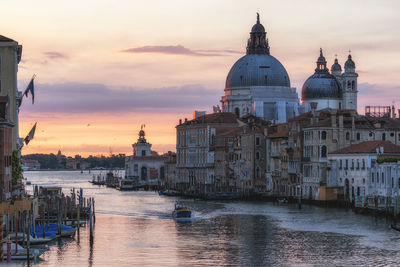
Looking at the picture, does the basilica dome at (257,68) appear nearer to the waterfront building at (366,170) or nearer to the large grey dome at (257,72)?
the large grey dome at (257,72)

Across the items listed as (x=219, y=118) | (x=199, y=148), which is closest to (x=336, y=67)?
(x=219, y=118)

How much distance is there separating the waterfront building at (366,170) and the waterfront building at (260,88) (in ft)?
175

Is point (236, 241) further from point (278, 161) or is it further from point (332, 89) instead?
point (332, 89)

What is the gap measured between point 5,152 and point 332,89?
8886cm

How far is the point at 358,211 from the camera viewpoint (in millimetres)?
71438

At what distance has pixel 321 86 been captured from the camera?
445ft

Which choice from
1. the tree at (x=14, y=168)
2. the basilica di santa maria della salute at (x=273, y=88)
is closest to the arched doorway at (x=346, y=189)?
the tree at (x=14, y=168)

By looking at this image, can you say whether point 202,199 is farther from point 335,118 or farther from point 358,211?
point 358,211

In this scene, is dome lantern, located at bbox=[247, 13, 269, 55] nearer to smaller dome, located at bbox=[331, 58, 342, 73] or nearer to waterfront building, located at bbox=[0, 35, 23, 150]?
smaller dome, located at bbox=[331, 58, 342, 73]

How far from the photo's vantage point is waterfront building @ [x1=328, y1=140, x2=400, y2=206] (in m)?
71.4

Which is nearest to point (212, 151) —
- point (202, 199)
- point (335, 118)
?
point (202, 199)

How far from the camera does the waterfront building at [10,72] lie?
186 ft

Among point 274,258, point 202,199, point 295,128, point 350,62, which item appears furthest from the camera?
point 350,62

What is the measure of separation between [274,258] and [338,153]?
1388 inches
